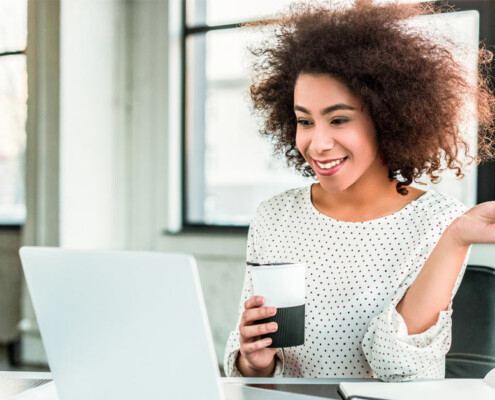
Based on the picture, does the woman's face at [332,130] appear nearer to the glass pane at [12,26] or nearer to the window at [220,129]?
the window at [220,129]

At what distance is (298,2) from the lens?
142cm

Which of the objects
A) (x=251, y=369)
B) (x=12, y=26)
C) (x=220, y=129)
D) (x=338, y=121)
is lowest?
(x=251, y=369)

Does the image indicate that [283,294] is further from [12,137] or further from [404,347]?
[12,137]

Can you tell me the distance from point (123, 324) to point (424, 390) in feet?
1.51

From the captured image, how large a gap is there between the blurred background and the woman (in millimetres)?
1654

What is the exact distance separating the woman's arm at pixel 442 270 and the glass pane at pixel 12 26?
110 inches

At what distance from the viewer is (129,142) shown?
328 cm

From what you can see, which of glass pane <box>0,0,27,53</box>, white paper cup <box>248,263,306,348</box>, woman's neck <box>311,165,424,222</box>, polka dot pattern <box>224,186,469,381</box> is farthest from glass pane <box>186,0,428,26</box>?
white paper cup <box>248,263,306,348</box>

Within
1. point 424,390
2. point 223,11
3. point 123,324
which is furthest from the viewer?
point 223,11

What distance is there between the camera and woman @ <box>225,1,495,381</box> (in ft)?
3.82

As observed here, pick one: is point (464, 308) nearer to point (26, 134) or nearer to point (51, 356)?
point (51, 356)

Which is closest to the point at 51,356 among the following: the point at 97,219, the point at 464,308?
the point at 464,308

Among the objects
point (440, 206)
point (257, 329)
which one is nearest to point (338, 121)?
point (440, 206)

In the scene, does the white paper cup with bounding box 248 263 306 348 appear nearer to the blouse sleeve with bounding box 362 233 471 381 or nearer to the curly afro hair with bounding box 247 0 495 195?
the blouse sleeve with bounding box 362 233 471 381
